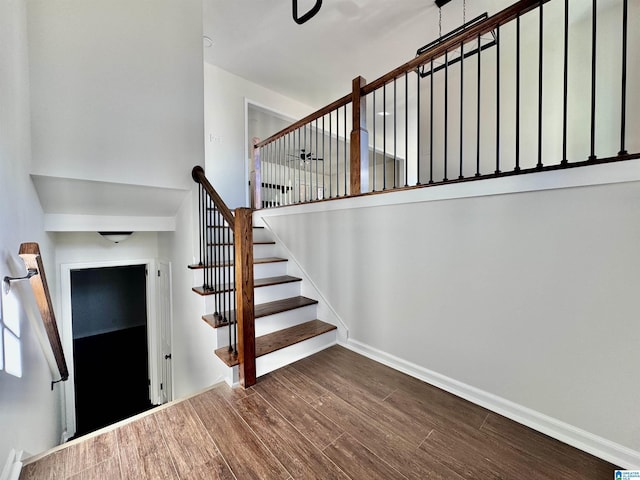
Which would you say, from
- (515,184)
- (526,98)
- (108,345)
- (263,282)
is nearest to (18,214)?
(263,282)

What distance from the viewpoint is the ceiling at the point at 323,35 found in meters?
2.96

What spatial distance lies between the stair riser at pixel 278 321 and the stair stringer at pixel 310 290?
11cm

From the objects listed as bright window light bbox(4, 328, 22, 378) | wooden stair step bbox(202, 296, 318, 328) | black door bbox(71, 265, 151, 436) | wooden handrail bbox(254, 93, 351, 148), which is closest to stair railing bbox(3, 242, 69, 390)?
bright window light bbox(4, 328, 22, 378)

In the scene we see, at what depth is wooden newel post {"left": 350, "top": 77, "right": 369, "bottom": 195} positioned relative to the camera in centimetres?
238

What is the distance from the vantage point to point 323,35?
131 inches

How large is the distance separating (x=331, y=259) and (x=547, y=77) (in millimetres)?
2949

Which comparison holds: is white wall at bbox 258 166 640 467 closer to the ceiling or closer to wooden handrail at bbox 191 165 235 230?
wooden handrail at bbox 191 165 235 230

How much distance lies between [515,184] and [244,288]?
178cm

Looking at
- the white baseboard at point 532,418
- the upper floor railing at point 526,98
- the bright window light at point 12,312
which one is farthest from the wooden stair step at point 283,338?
the upper floor railing at point 526,98

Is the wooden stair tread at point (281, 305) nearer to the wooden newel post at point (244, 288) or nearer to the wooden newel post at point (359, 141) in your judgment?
the wooden newel post at point (244, 288)

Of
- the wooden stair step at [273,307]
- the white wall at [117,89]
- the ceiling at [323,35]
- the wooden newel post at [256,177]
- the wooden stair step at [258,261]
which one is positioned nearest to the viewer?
the white wall at [117,89]

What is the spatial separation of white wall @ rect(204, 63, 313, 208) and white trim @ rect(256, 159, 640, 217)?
2.49 m

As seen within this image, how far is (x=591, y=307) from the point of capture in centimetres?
136

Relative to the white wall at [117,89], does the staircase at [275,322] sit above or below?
below
